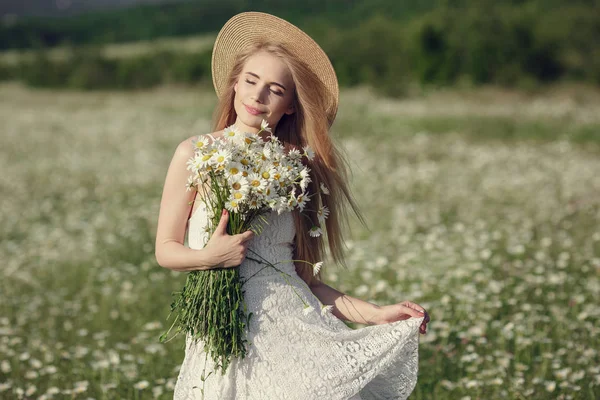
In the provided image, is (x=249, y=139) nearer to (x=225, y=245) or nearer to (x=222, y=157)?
(x=222, y=157)

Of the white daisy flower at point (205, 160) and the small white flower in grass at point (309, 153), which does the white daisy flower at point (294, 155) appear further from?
the white daisy flower at point (205, 160)

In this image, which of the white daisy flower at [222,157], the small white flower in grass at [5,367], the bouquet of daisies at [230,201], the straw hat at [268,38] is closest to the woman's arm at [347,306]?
the bouquet of daisies at [230,201]

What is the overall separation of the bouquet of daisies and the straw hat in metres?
0.42

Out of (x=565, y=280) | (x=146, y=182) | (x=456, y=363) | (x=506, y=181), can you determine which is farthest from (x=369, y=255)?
(x=146, y=182)

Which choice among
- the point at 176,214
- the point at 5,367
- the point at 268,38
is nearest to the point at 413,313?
the point at 176,214

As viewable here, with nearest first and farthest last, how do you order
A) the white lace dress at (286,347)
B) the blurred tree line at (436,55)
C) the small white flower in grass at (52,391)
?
the white lace dress at (286,347) → the small white flower in grass at (52,391) → the blurred tree line at (436,55)

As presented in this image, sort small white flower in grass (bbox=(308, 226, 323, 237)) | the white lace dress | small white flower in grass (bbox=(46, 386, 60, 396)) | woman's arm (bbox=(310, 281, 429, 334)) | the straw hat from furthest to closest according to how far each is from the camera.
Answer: small white flower in grass (bbox=(46, 386, 60, 396))
woman's arm (bbox=(310, 281, 429, 334))
the straw hat
small white flower in grass (bbox=(308, 226, 323, 237))
the white lace dress

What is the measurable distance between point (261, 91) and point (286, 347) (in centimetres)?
96

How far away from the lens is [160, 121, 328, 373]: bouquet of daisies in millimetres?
2268

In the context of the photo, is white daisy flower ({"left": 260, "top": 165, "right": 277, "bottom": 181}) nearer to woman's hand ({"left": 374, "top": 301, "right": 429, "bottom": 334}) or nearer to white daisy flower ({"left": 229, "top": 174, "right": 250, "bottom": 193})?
white daisy flower ({"left": 229, "top": 174, "right": 250, "bottom": 193})

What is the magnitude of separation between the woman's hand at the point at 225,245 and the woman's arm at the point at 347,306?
59 centimetres

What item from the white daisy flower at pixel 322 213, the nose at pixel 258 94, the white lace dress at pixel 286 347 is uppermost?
the nose at pixel 258 94

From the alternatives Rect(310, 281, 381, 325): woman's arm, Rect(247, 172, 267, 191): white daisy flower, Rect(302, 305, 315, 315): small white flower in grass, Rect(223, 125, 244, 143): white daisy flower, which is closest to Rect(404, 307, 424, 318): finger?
Rect(310, 281, 381, 325): woman's arm

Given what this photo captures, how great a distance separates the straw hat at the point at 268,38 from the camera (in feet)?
8.86
